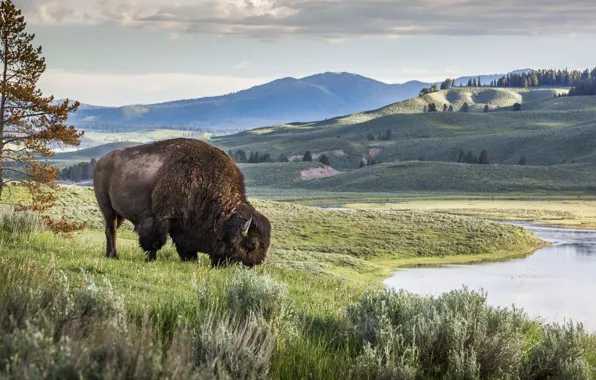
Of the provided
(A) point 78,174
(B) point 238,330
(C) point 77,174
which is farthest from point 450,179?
(B) point 238,330

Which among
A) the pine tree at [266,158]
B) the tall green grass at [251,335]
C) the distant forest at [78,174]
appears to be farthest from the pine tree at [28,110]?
the distant forest at [78,174]

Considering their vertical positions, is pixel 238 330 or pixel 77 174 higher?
pixel 238 330

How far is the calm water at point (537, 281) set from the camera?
2597 centimetres

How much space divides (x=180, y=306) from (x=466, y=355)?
3217mm

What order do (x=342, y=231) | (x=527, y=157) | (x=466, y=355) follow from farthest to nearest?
(x=527, y=157)
(x=342, y=231)
(x=466, y=355)

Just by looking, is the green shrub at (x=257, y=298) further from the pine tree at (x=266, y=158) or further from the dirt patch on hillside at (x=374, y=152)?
the dirt patch on hillside at (x=374, y=152)

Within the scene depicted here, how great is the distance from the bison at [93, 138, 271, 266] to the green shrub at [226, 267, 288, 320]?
5653 millimetres

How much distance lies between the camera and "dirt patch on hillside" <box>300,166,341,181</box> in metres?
135

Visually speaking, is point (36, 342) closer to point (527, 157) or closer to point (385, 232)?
point (385, 232)

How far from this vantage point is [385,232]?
46.0 m

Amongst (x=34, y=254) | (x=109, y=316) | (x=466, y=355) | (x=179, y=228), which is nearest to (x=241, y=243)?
(x=179, y=228)

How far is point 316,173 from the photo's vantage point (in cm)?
13962

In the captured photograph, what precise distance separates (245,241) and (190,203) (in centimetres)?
133

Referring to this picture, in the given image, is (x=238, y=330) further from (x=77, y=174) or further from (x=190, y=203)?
(x=77, y=174)
